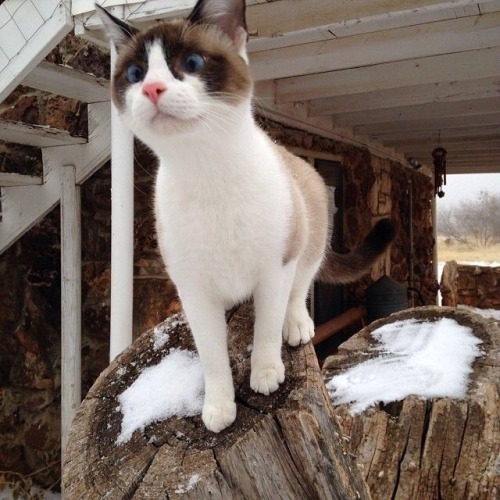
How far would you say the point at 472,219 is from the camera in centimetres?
653

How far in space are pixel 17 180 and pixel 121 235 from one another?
676 mm

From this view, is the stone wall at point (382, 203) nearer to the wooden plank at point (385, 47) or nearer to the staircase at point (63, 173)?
the wooden plank at point (385, 47)

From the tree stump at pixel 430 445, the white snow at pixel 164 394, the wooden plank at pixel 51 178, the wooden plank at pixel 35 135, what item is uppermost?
the wooden plank at pixel 35 135

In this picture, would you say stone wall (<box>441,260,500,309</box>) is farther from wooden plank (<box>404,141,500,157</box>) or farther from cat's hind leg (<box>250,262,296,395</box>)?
cat's hind leg (<box>250,262,296,395</box>)

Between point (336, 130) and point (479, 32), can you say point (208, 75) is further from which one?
point (336, 130)

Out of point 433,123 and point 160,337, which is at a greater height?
point 433,123

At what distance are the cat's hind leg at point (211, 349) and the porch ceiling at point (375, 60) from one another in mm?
943

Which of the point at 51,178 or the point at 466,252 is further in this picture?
the point at 466,252

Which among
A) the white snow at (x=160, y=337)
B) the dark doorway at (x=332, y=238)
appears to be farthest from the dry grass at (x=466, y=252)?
the white snow at (x=160, y=337)

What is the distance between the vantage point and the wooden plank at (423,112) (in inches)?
114

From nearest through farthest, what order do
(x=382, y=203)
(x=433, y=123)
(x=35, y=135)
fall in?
(x=35, y=135) → (x=433, y=123) → (x=382, y=203)

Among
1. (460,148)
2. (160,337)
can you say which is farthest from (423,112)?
(160,337)

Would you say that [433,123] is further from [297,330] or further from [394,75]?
[297,330]

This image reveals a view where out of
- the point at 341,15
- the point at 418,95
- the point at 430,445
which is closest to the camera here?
the point at 430,445
